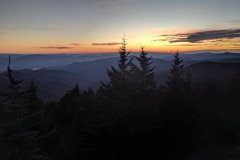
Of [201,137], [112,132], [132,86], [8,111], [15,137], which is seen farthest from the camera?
[201,137]

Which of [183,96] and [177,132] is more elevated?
[183,96]

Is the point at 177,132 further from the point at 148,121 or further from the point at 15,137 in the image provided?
the point at 15,137

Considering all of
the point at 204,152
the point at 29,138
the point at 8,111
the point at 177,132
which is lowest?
the point at 204,152

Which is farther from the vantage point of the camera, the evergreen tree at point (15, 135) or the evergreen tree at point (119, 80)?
the evergreen tree at point (119, 80)

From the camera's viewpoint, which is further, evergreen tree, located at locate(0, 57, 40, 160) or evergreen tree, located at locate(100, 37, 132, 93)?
evergreen tree, located at locate(100, 37, 132, 93)

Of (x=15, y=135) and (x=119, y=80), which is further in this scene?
(x=119, y=80)

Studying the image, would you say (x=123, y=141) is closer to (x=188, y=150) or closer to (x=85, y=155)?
(x=85, y=155)

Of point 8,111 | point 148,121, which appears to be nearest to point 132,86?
point 148,121

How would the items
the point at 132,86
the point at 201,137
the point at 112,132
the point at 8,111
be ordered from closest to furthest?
1. the point at 8,111
2. the point at 112,132
3. the point at 132,86
4. the point at 201,137

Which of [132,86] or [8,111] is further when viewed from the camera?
[132,86]

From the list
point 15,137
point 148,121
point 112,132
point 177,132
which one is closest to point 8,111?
point 15,137

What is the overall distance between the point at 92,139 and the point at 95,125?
102 cm

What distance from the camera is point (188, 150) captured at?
2656cm

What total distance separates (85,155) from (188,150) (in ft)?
26.4
